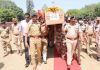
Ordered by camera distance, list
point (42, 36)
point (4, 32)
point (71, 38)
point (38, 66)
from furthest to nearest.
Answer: point (4, 32) < point (42, 36) < point (38, 66) < point (71, 38)

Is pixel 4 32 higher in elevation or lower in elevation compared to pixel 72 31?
lower

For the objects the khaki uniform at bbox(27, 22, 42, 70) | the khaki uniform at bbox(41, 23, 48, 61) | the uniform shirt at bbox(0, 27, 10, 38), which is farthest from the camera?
the uniform shirt at bbox(0, 27, 10, 38)

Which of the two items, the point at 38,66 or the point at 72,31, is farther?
the point at 38,66

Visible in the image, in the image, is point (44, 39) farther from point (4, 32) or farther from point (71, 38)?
point (4, 32)

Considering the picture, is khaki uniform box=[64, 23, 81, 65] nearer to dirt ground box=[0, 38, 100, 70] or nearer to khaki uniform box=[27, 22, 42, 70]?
dirt ground box=[0, 38, 100, 70]

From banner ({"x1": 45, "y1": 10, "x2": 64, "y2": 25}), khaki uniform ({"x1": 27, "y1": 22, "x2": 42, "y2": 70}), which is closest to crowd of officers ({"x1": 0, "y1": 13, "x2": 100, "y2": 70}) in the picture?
khaki uniform ({"x1": 27, "y1": 22, "x2": 42, "y2": 70})

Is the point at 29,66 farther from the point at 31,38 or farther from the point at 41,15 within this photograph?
the point at 41,15

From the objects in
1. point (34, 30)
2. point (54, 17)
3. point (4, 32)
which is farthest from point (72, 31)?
point (4, 32)

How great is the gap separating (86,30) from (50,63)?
3378mm

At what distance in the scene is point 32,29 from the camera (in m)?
9.43

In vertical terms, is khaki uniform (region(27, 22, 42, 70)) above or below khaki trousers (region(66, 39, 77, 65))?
above

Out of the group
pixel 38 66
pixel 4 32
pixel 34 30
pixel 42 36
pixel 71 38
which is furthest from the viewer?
pixel 4 32

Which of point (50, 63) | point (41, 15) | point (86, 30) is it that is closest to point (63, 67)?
point (50, 63)

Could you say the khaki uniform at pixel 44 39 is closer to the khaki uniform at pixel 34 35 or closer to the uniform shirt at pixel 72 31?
the khaki uniform at pixel 34 35
